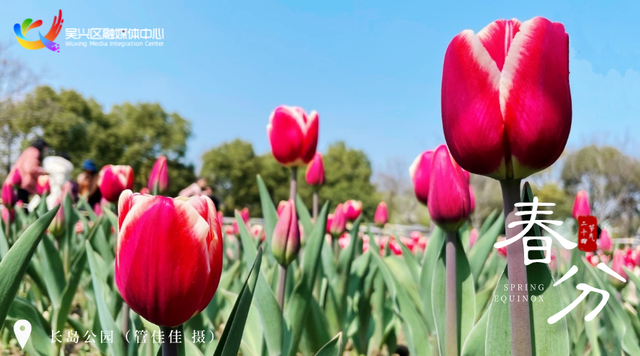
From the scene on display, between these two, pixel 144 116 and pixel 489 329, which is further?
pixel 144 116

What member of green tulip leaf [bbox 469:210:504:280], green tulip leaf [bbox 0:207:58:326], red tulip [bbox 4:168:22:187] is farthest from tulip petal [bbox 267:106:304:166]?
red tulip [bbox 4:168:22:187]

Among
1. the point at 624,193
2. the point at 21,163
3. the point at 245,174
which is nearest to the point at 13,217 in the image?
the point at 21,163

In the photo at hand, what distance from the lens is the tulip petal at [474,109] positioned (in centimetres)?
54

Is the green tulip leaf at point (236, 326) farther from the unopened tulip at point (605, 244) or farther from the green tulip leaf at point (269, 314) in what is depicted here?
the unopened tulip at point (605, 244)

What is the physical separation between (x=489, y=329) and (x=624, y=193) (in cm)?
1008

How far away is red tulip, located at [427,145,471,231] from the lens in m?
0.92

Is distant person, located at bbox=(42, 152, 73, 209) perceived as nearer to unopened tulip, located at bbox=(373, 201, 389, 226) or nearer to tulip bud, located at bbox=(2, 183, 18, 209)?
tulip bud, located at bbox=(2, 183, 18, 209)

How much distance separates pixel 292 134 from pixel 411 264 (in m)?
0.62

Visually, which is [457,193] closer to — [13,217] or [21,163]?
[13,217]

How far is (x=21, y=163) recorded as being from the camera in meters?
3.30

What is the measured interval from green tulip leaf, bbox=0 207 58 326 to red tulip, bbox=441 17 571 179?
57 cm

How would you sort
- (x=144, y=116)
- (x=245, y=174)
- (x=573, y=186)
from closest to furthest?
(x=573, y=186) < (x=144, y=116) < (x=245, y=174)

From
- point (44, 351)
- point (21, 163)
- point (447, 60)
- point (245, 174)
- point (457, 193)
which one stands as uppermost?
point (245, 174)

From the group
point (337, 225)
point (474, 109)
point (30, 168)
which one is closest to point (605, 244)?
point (337, 225)
